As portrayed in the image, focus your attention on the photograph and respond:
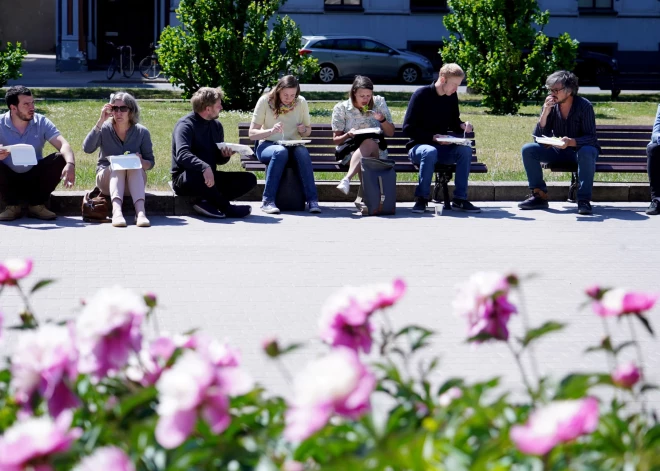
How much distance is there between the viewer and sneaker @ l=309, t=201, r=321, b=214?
11.0 m

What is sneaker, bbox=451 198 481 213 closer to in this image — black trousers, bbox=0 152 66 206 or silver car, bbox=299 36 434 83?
black trousers, bbox=0 152 66 206

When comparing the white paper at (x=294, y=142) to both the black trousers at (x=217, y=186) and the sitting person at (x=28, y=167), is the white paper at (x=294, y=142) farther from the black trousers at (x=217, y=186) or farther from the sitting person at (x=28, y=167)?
A: the sitting person at (x=28, y=167)

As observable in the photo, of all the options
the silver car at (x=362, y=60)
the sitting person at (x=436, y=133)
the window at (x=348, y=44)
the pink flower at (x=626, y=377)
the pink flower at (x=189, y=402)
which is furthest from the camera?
the window at (x=348, y=44)

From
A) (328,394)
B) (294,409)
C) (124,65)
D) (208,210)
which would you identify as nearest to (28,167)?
(208,210)

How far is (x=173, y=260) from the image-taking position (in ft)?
27.9

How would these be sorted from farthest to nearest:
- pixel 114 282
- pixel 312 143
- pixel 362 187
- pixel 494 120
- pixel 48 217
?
pixel 494 120 → pixel 312 143 → pixel 362 187 → pixel 48 217 → pixel 114 282

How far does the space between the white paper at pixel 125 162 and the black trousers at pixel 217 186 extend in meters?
0.51

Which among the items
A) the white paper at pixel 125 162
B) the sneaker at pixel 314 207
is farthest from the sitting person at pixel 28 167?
the sneaker at pixel 314 207

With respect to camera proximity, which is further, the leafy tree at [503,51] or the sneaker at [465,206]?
the leafy tree at [503,51]

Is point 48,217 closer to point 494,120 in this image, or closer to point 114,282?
point 114,282

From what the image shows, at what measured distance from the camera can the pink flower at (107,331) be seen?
2.45 m

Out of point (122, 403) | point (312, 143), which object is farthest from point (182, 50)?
point (122, 403)

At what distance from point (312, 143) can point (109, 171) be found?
259cm

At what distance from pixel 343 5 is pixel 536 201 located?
2661 cm
